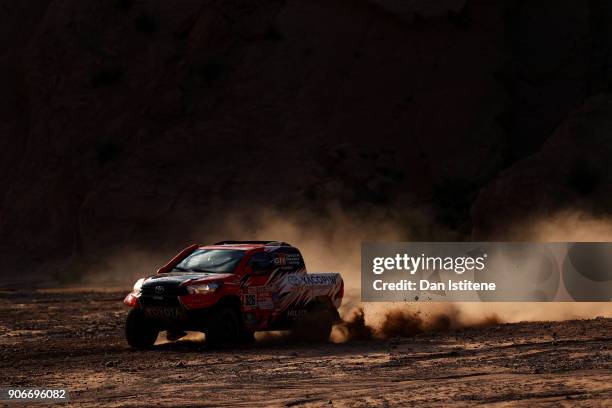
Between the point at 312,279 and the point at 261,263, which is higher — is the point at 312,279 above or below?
below

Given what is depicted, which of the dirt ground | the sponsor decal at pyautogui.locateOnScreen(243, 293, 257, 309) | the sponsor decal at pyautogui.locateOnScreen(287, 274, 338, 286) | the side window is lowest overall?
the dirt ground

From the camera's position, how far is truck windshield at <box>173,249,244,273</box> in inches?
731

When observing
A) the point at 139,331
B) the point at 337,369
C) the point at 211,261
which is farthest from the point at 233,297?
the point at 337,369

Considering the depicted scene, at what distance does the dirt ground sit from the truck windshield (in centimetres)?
135

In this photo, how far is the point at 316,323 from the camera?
1930cm

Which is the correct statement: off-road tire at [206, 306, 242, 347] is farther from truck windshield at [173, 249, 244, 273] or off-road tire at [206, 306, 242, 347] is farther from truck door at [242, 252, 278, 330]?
truck windshield at [173, 249, 244, 273]

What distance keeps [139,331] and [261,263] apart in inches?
92.6

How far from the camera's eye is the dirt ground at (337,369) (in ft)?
40.1

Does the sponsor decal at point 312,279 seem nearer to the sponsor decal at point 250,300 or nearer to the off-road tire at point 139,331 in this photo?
the sponsor decal at point 250,300

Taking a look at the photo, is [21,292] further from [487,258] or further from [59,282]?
[487,258]

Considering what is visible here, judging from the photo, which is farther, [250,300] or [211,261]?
[211,261]

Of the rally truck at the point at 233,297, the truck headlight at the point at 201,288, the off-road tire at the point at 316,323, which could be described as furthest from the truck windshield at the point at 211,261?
the off-road tire at the point at 316,323

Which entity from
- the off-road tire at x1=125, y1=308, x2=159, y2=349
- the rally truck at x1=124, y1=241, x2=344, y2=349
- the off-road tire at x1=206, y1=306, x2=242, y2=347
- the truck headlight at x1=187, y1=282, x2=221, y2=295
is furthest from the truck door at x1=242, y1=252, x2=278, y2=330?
the off-road tire at x1=125, y1=308, x2=159, y2=349

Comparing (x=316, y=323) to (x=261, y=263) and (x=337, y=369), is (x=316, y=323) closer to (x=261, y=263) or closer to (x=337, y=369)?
(x=261, y=263)
